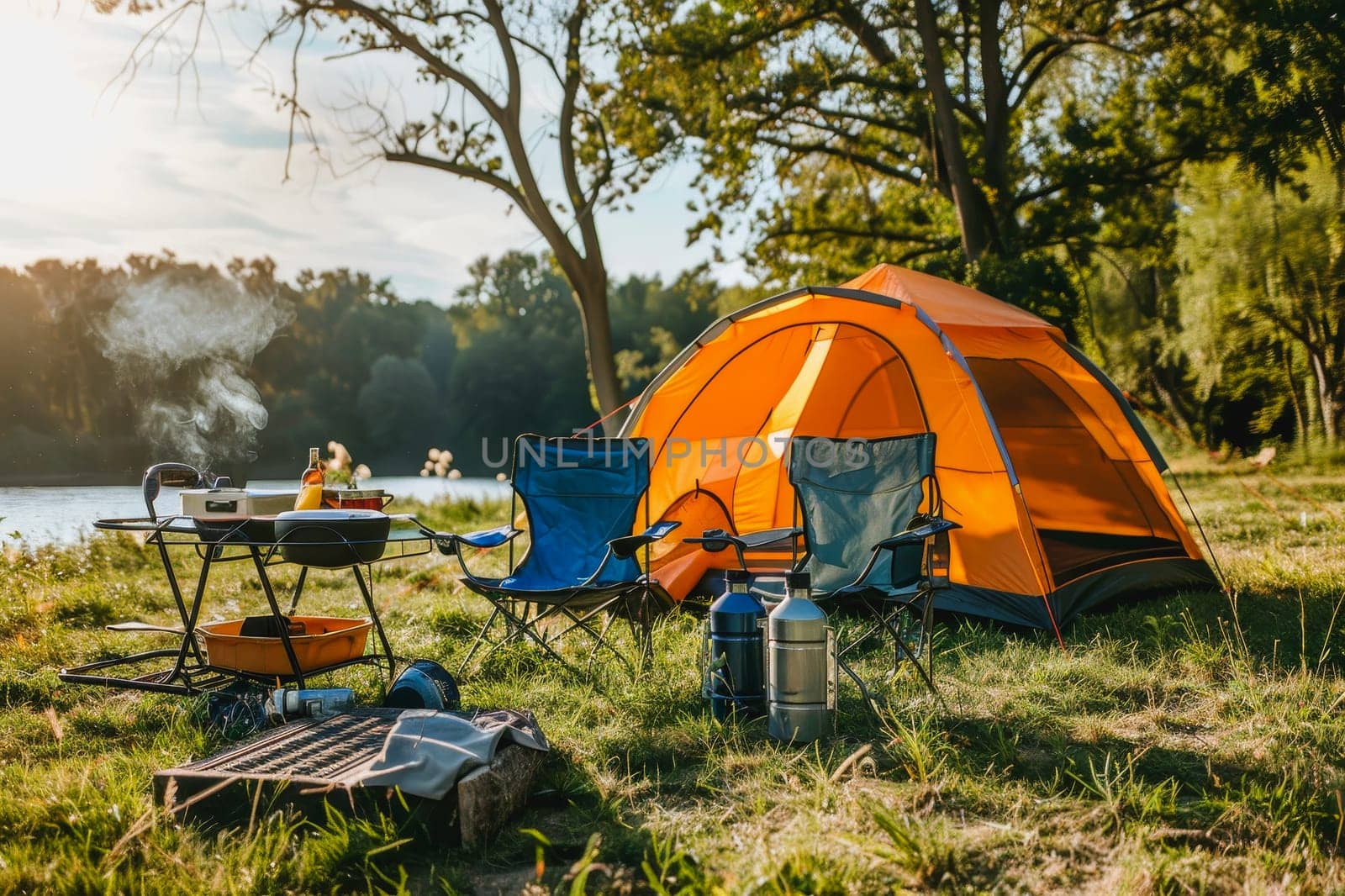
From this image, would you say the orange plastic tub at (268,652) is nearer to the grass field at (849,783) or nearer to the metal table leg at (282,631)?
the metal table leg at (282,631)

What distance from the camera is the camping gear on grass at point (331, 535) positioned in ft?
9.12

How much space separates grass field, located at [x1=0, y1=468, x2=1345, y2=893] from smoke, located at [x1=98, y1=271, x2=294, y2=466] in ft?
3.11

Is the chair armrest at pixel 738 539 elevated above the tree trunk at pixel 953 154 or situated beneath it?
→ situated beneath

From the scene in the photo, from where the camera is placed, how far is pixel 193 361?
14.5 ft

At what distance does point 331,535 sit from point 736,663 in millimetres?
1296

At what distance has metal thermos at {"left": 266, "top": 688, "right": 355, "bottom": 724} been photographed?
278 centimetres

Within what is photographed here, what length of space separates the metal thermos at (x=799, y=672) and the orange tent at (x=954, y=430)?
1325 mm

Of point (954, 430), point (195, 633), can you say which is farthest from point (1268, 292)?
point (195, 633)

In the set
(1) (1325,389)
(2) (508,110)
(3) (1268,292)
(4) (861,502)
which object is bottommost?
(4) (861,502)

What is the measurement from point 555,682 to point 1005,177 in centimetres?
775

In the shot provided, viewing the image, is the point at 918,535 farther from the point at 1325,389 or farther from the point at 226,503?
the point at 1325,389

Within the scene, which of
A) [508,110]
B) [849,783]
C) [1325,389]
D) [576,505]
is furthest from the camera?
[1325,389]

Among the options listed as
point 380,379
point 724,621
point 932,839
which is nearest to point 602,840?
point 932,839

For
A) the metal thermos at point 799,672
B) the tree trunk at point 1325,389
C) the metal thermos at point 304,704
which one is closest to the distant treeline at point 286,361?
the metal thermos at point 304,704
